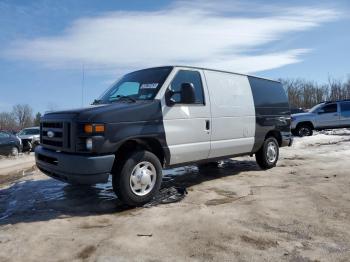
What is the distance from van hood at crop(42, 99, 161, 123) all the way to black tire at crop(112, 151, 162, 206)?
0.56 m

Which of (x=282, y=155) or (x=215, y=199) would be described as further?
(x=282, y=155)

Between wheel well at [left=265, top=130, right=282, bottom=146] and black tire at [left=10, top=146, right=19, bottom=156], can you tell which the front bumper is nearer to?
wheel well at [left=265, top=130, right=282, bottom=146]

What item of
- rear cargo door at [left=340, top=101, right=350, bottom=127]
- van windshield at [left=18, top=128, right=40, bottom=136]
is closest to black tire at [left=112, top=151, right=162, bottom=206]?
rear cargo door at [left=340, top=101, right=350, bottom=127]

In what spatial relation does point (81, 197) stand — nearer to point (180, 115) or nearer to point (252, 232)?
point (180, 115)

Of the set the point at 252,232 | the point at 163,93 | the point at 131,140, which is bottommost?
the point at 252,232

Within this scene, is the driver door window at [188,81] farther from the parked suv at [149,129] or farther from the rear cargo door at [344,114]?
the rear cargo door at [344,114]

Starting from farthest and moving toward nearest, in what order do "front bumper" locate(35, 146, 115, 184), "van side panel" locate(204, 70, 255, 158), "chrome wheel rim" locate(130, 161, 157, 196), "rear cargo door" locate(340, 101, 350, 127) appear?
1. "rear cargo door" locate(340, 101, 350, 127)
2. "van side panel" locate(204, 70, 255, 158)
3. "chrome wheel rim" locate(130, 161, 157, 196)
4. "front bumper" locate(35, 146, 115, 184)

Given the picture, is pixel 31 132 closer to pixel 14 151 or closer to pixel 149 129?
pixel 14 151

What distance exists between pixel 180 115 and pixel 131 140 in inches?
39.8

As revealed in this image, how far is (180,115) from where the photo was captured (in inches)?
256

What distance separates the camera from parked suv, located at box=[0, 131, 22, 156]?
17594mm

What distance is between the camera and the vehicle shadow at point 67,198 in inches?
222

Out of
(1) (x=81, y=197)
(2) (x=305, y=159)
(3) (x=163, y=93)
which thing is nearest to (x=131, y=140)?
(3) (x=163, y=93)

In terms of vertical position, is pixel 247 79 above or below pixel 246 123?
above
